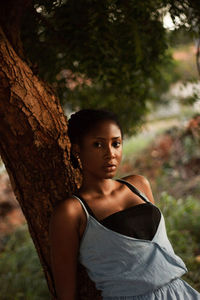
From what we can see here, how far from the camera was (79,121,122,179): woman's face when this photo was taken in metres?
1.57

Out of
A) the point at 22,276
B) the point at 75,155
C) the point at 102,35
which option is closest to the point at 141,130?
the point at 102,35

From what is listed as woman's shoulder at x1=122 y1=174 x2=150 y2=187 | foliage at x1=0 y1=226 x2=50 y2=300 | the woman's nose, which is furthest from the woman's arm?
foliage at x1=0 y1=226 x2=50 y2=300

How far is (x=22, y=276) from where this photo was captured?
417 centimetres

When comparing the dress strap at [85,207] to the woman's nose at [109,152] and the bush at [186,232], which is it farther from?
the bush at [186,232]

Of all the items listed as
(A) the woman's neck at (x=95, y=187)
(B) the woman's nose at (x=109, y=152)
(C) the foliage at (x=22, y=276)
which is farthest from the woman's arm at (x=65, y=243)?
(C) the foliage at (x=22, y=276)

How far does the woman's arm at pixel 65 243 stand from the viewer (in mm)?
1463

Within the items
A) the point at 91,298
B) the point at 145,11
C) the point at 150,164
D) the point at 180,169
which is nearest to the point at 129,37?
the point at 145,11

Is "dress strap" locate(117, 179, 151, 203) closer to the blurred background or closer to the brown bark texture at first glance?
the brown bark texture

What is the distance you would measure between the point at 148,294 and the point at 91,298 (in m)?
0.34

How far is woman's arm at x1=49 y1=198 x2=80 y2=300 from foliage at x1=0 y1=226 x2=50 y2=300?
2.36 m

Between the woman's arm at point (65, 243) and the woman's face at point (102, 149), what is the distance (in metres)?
0.19

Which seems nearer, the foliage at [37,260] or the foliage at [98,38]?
the foliage at [98,38]

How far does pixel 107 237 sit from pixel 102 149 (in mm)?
380

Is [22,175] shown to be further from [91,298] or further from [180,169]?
[180,169]
